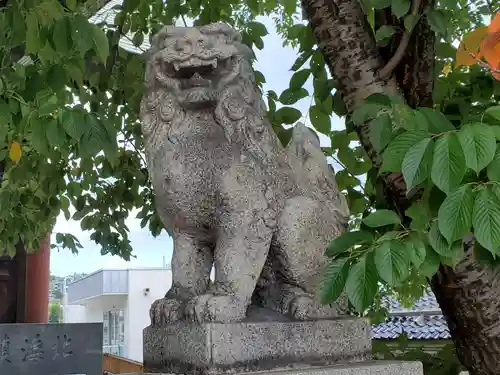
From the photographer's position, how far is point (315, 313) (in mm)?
1367

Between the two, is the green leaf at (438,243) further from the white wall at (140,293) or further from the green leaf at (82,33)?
the white wall at (140,293)

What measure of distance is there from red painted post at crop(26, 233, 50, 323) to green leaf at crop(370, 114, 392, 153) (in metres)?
5.27

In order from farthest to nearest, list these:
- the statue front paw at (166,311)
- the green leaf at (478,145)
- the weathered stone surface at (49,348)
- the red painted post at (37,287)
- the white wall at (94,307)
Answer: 1. the white wall at (94,307)
2. the red painted post at (37,287)
3. the weathered stone surface at (49,348)
4. the statue front paw at (166,311)
5. the green leaf at (478,145)

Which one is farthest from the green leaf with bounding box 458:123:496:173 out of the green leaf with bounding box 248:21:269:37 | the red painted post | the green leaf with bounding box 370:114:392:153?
the red painted post

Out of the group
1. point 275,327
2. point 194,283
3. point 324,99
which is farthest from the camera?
point 324,99

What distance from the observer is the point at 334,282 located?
1.09 m

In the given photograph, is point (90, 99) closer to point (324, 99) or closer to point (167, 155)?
point (324, 99)

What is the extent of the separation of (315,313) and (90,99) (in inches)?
62.1

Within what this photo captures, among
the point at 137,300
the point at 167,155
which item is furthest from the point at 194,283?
the point at 137,300

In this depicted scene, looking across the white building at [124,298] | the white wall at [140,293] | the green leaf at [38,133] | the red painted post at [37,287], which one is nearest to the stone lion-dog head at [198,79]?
the green leaf at [38,133]

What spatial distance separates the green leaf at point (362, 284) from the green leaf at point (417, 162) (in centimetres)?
17

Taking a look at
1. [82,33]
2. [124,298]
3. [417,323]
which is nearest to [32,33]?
[82,33]

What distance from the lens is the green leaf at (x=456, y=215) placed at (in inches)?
35.4

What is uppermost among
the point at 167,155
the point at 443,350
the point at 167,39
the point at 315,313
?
the point at 167,39
